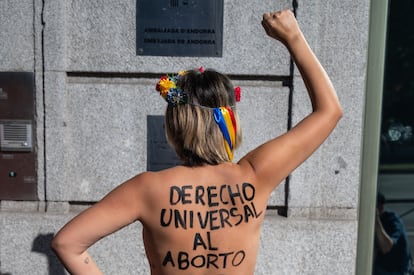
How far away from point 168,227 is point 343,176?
2.46 meters

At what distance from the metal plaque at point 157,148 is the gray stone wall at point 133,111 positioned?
0.05m

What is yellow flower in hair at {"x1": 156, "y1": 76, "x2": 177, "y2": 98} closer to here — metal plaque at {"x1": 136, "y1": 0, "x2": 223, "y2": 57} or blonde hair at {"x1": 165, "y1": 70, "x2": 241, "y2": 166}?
blonde hair at {"x1": 165, "y1": 70, "x2": 241, "y2": 166}

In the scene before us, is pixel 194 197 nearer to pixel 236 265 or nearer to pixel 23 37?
pixel 236 265

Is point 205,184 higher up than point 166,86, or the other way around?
point 166,86

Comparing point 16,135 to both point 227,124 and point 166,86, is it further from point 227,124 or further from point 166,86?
point 227,124

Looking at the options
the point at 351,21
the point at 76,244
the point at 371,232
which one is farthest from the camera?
the point at 371,232

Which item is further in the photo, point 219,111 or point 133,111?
point 133,111

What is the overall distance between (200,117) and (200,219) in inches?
16.6

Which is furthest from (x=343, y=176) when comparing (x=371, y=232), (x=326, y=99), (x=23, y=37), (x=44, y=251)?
(x=23, y=37)

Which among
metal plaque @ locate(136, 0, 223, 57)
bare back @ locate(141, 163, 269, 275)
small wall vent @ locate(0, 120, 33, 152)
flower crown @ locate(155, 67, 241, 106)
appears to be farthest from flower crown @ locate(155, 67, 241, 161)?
small wall vent @ locate(0, 120, 33, 152)

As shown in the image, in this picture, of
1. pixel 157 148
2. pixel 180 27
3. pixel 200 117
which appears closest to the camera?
pixel 200 117

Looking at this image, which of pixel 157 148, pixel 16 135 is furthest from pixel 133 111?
pixel 16 135

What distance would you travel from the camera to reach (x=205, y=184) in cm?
197

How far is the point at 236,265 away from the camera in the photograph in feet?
6.66
